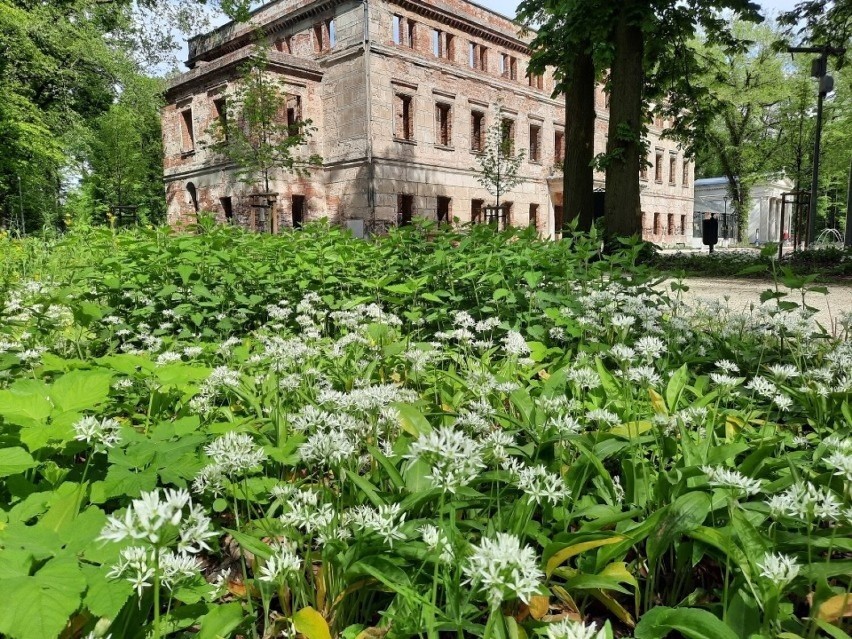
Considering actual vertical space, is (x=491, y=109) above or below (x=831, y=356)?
above

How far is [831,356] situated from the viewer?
8.72 feet

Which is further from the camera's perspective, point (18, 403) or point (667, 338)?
point (667, 338)

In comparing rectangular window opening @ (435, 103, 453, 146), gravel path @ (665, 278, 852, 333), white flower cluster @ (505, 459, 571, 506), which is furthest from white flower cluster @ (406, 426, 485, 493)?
rectangular window opening @ (435, 103, 453, 146)

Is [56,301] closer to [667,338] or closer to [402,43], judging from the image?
[667,338]

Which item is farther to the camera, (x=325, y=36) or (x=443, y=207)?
(x=443, y=207)

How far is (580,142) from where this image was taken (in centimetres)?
1130

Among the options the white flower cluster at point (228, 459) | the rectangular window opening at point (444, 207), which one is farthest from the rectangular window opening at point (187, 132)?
the white flower cluster at point (228, 459)

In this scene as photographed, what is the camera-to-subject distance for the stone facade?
74.8ft

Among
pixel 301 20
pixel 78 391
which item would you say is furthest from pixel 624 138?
pixel 301 20

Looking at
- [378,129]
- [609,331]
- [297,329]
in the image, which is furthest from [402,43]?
[609,331]

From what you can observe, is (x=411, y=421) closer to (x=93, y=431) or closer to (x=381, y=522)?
(x=381, y=522)

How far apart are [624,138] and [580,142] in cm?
123

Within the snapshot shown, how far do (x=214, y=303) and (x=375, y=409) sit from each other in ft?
11.2

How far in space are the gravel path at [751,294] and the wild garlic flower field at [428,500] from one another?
3424 millimetres
